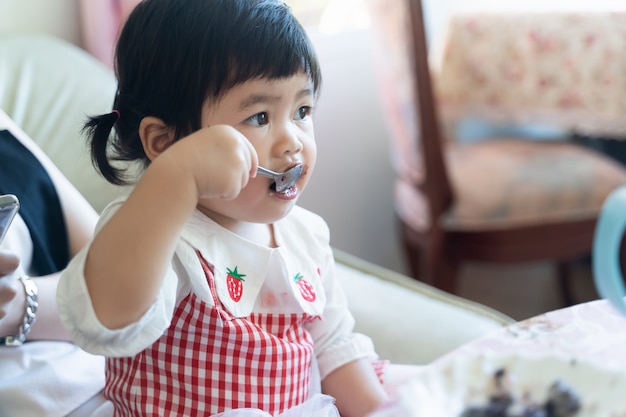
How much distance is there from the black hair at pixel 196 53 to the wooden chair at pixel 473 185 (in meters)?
1.01

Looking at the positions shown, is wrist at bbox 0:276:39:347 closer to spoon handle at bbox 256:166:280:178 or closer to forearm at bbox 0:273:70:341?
forearm at bbox 0:273:70:341

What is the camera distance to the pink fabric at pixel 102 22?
1416 millimetres

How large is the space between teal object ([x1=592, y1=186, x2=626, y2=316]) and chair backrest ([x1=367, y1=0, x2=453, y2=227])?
1.19 metres

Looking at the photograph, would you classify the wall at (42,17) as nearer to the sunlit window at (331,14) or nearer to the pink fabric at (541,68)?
the sunlit window at (331,14)

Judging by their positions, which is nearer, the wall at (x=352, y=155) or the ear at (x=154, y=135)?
the ear at (x=154, y=135)

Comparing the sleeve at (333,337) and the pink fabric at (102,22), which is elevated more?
the pink fabric at (102,22)

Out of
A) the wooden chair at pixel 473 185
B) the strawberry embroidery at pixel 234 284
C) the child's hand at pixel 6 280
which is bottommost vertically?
the wooden chair at pixel 473 185

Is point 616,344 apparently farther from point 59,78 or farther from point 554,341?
point 59,78

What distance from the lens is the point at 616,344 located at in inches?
26.4

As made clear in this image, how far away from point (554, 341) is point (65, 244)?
0.59 metres

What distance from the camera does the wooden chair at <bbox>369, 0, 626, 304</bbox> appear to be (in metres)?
1.76

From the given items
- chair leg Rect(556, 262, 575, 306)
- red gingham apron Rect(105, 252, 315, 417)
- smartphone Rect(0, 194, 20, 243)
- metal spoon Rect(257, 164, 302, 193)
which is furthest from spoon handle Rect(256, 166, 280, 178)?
chair leg Rect(556, 262, 575, 306)

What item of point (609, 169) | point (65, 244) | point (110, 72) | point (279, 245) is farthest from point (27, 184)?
point (609, 169)

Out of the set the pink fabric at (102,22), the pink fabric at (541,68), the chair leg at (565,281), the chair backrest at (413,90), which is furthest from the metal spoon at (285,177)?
the chair leg at (565,281)
